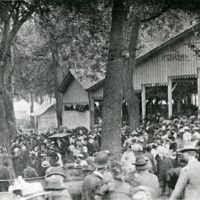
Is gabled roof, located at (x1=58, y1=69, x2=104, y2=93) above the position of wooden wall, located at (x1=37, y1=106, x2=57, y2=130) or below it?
above

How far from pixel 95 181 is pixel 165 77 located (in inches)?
740

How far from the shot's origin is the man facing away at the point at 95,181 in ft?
25.2

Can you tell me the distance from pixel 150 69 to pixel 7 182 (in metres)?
16.2

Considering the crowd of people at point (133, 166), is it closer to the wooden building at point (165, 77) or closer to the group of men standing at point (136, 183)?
the group of men standing at point (136, 183)

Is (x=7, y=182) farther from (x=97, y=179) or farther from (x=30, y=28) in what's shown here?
(x=30, y=28)

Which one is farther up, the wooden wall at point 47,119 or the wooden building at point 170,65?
the wooden building at point 170,65

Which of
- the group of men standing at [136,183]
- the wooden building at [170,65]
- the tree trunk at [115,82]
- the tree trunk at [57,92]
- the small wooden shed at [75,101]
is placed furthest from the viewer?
the tree trunk at [57,92]

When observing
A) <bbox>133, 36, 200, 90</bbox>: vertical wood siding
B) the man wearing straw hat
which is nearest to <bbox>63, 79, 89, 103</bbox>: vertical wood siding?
<bbox>133, 36, 200, 90</bbox>: vertical wood siding

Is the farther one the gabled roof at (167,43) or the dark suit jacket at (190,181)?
the gabled roof at (167,43)

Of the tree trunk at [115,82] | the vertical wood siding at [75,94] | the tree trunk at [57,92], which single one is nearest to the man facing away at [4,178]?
the tree trunk at [115,82]

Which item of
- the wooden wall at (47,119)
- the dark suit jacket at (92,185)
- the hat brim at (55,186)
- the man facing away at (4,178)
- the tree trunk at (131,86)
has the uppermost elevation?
the tree trunk at (131,86)

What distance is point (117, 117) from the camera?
15.5 m

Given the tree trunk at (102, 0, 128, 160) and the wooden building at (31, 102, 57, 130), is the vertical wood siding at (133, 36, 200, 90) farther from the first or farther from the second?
the wooden building at (31, 102, 57, 130)

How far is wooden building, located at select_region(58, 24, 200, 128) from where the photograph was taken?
79.9ft
